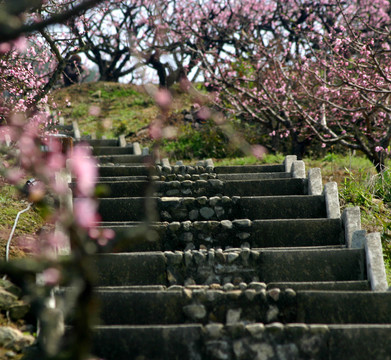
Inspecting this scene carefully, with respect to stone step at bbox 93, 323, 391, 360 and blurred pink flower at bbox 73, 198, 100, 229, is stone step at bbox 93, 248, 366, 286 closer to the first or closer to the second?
blurred pink flower at bbox 73, 198, 100, 229

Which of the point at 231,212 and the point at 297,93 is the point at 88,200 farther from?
the point at 297,93

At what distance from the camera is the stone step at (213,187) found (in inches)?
279

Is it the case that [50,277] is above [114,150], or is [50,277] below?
below

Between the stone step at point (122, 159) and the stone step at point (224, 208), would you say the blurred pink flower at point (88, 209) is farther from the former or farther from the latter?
the stone step at point (122, 159)

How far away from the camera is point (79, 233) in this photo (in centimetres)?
223

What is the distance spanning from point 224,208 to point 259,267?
4.66 feet

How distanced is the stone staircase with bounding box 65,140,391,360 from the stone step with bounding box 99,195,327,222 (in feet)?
0.04

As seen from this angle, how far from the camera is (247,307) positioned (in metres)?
4.44

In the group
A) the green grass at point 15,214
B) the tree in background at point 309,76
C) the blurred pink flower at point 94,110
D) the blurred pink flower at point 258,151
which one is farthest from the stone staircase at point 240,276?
the blurred pink flower at point 94,110

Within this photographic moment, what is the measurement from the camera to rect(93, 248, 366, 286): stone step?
516 cm

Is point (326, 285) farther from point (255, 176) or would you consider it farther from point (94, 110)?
point (94, 110)

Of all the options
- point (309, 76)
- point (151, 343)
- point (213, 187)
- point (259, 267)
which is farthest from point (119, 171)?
point (309, 76)

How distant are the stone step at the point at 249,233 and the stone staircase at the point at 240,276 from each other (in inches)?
0.4

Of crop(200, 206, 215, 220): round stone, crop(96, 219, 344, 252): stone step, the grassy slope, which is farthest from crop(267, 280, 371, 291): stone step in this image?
crop(200, 206, 215, 220): round stone
